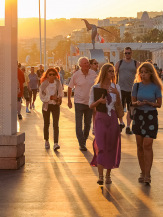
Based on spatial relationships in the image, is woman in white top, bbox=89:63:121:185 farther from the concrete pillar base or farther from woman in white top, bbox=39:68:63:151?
woman in white top, bbox=39:68:63:151

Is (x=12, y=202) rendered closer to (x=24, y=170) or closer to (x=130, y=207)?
(x=130, y=207)

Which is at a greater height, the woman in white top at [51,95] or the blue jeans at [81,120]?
the woman in white top at [51,95]

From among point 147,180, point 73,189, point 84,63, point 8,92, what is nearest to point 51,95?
point 84,63

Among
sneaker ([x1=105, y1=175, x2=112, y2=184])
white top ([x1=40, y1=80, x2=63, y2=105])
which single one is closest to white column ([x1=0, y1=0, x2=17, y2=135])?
sneaker ([x1=105, y1=175, x2=112, y2=184])

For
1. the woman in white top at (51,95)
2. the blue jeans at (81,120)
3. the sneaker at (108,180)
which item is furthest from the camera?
the woman in white top at (51,95)

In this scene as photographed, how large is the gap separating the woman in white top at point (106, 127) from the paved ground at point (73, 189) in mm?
291

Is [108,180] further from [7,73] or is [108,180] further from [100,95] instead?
[7,73]

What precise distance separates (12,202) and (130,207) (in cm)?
127

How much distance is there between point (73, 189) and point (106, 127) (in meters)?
0.92

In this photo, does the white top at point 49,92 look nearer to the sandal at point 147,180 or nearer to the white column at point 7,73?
the white column at point 7,73

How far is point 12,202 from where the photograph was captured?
7.27 m

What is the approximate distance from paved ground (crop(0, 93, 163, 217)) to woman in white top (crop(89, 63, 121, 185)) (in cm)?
29

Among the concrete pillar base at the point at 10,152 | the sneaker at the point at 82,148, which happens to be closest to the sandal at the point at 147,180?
the concrete pillar base at the point at 10,152

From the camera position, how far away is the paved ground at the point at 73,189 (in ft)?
22.6
